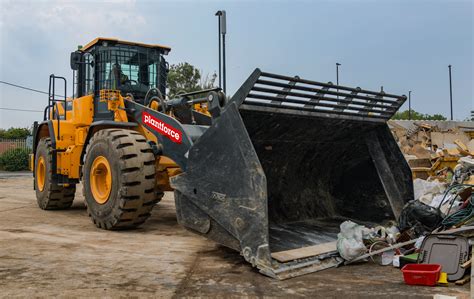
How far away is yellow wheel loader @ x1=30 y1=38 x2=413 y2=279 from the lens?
445cm

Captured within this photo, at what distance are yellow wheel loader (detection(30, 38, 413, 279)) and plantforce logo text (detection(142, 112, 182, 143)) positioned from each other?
3cm

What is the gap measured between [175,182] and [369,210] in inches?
105

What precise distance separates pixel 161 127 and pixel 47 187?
381cm

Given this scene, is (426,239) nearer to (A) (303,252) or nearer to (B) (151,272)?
(A) (303,252)

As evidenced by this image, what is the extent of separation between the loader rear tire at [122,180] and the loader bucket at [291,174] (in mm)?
1250

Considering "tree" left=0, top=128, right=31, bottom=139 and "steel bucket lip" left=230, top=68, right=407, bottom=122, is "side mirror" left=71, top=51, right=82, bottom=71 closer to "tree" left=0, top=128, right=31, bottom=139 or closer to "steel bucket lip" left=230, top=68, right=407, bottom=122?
"steel bucket lip" left=230, top=68, right=407, bottom=122

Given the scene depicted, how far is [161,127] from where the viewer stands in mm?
6301

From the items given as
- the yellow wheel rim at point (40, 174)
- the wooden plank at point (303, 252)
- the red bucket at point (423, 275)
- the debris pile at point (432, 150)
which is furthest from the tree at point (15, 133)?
the red bucket at point (423, 275)

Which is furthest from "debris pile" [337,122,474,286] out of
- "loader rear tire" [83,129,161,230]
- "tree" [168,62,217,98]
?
"tree" [168,62,217,98]

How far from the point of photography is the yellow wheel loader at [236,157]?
4449 mm

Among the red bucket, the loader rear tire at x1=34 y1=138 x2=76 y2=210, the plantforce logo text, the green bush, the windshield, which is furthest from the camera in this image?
the green bush

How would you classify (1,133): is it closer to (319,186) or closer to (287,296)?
(319,186)

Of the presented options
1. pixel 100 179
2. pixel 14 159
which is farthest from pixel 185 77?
pixel 100 179

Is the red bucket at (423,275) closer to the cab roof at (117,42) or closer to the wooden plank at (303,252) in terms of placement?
the wooden plank at (303,252)
